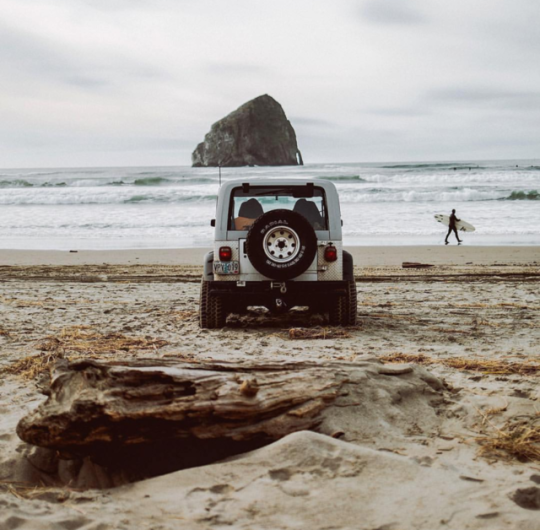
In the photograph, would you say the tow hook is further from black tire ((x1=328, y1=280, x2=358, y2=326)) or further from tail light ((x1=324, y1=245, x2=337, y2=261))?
black tire ((x1=328, y1=280, x2=358, y2=326))

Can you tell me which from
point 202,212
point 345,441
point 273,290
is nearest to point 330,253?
point 273,290

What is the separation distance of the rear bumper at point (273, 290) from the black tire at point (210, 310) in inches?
5.7

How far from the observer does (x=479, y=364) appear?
4.68 m

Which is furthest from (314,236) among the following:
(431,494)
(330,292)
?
(431,494)

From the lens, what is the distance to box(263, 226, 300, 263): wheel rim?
6211 mm

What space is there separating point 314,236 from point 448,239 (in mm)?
15959

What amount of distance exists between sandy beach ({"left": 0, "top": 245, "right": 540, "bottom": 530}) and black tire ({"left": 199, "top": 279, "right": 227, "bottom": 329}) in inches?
6.9

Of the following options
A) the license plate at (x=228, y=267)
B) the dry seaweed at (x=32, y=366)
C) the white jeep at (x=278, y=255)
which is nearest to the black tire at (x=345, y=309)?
the white jeep at (x=278, y=255)

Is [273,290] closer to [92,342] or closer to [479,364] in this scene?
[92,342]

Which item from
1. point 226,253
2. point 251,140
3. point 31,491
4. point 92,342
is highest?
point 251,140

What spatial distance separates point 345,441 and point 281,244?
331 cm

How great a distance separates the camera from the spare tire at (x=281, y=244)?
6152 millimetres

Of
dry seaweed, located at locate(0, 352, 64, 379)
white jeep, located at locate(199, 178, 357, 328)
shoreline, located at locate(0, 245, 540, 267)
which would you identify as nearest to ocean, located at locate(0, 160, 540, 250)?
shoreline, located at locate(0, 245, 540, 267)

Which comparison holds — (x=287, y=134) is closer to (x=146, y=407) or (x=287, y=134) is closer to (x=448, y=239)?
(x=448, y=239)
